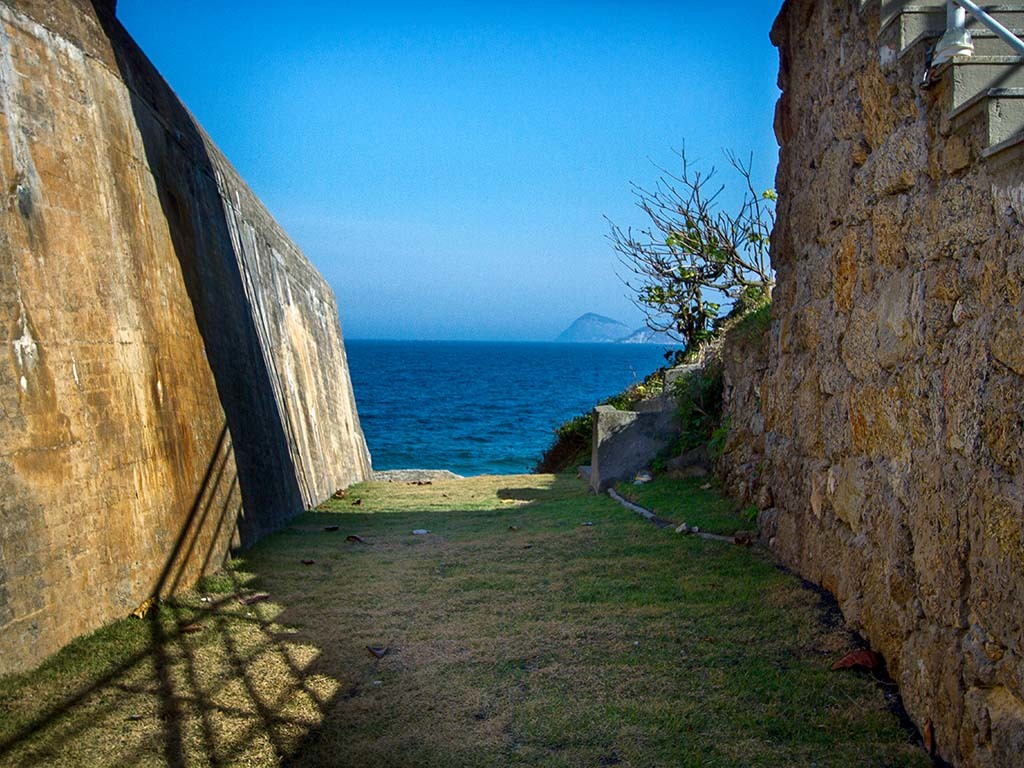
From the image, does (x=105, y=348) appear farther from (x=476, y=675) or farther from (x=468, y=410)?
(x=468, y=410)

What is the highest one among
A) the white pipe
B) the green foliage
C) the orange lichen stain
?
the white pipe

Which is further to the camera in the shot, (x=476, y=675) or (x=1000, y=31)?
(x=476, y=675)

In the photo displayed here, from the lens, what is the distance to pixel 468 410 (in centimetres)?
5512

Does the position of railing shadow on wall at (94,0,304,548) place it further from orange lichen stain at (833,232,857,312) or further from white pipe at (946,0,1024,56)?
white pipe at (946,0,1024,56)

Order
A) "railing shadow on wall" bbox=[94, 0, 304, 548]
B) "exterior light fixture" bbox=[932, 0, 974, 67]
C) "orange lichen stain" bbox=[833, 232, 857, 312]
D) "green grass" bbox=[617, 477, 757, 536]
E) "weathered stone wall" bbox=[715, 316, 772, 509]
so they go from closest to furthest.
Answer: "exterior light fixture" bbox=[932, 0, 974, 67]
"orange lichen stain" bbox=[833, 232, 857, 312]
"railing shadow on wall" bbox=[94, 0, 304, 548]
"green grass" bbox=[617, 477, 757, 536]
"weathered stone wall" bbox=[715, 316, 772, 509]

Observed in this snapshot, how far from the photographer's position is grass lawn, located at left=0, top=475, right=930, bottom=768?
3.56 metres

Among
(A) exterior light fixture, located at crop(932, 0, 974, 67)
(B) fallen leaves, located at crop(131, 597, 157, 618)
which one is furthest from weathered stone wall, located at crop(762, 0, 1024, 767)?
(B) fallen leaves, located at crop(131, 597, 157, 618)

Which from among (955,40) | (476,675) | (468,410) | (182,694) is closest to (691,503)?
(476,675)

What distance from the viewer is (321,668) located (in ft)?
14.9

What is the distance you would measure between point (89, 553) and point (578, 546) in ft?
12.6

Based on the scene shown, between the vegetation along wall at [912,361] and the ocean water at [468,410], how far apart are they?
1098cm

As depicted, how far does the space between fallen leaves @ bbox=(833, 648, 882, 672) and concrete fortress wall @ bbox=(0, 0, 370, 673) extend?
12.6ft

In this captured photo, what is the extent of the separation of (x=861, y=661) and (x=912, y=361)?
4.72ft

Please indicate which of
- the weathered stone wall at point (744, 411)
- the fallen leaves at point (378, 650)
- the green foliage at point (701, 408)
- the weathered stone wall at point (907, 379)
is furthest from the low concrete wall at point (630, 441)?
the fallen leaves at point (378, 650)
